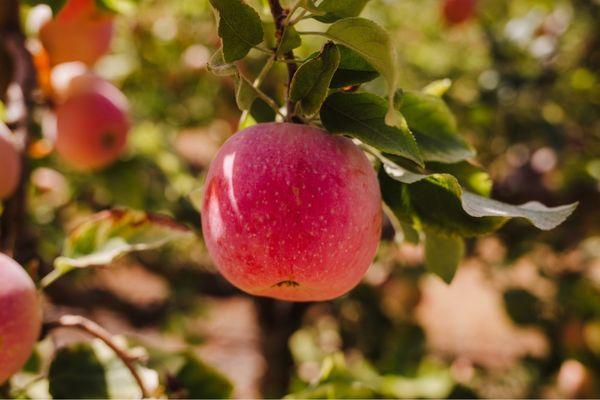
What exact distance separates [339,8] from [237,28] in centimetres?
12

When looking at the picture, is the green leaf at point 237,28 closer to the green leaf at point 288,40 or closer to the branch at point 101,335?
the green leaf at point 288,40

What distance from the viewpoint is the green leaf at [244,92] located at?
0.71 m

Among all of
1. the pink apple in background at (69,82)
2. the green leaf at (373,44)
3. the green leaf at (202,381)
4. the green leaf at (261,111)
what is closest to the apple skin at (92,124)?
the pink apple in background at (69,82)

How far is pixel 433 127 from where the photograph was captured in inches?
33.4

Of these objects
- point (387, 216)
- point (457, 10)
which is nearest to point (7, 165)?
point (387, 216)

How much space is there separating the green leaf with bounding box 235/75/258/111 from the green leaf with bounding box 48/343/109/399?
0.51 m

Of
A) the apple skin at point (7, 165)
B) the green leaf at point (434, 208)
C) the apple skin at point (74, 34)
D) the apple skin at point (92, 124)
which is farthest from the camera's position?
the apple skin at point (92, 124)

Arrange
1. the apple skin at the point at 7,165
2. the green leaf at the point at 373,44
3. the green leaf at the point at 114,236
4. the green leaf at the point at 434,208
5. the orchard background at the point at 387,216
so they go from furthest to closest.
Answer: the orchard background at the point at 387,216 < the apple skin at the point at 7,165 < the green leaf at the point at 114,236 < the green leaf at the point at 434,208 < the green leaf at the point at 373,44

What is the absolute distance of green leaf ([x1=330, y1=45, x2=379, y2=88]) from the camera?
0.70 meters

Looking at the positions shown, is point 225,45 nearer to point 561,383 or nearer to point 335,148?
point 335,148

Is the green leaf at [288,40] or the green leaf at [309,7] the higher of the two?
the green leaf at [309,7]

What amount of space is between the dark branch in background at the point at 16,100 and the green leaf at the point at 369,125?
0.64m

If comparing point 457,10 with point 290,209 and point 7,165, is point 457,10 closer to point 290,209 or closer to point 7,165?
point 7,165

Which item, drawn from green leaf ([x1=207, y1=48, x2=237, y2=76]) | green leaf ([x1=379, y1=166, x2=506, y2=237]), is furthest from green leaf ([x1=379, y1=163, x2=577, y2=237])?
green leaf ([x1=207, y1=48, x2=237, y2=76])
